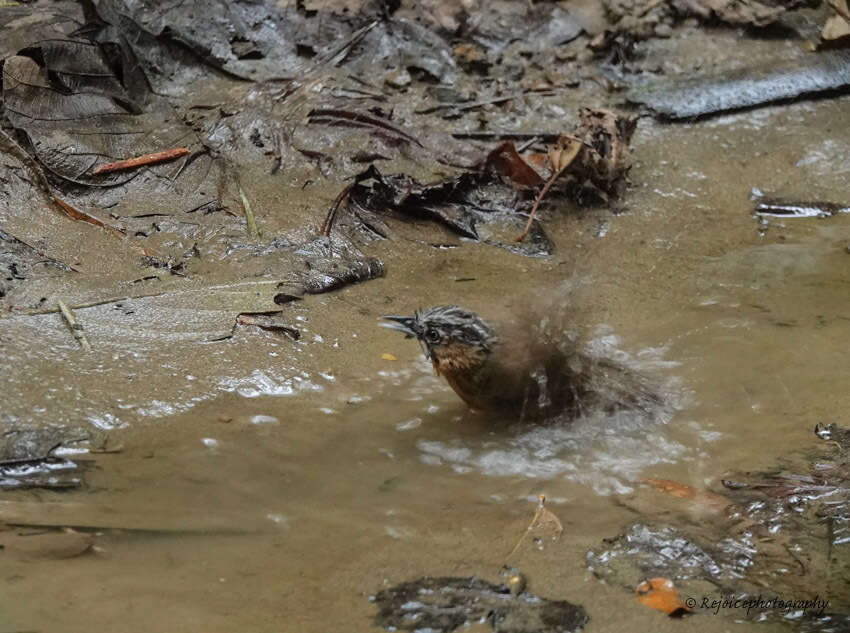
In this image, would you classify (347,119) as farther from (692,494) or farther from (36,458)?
(692,494)

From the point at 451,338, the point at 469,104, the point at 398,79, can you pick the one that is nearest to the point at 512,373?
the point at 451,338

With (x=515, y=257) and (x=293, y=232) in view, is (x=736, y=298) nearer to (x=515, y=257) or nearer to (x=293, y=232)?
(x=515, y=257)

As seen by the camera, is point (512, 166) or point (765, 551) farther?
point (512, 166)

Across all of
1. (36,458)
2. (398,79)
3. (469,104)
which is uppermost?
(398,79)

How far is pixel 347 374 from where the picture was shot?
11.7ft

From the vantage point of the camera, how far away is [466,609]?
229 centimetres

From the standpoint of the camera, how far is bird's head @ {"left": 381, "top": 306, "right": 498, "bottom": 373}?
331cm

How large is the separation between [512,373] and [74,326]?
5.44 ft

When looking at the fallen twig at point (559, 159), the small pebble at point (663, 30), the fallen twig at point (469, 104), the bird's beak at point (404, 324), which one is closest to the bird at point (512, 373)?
the bird's beak at point (404, 324)

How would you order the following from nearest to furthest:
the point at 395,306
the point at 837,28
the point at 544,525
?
the point at 544,525 < the point at 395,306 < the point at 837,28

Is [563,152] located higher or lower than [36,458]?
higher

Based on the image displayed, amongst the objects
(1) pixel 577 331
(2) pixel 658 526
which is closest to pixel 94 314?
(1) pixel 577 331

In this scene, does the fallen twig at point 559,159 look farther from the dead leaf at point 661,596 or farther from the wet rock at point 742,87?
the dead leaf at point 661,596

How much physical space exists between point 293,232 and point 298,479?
1.81 meters
